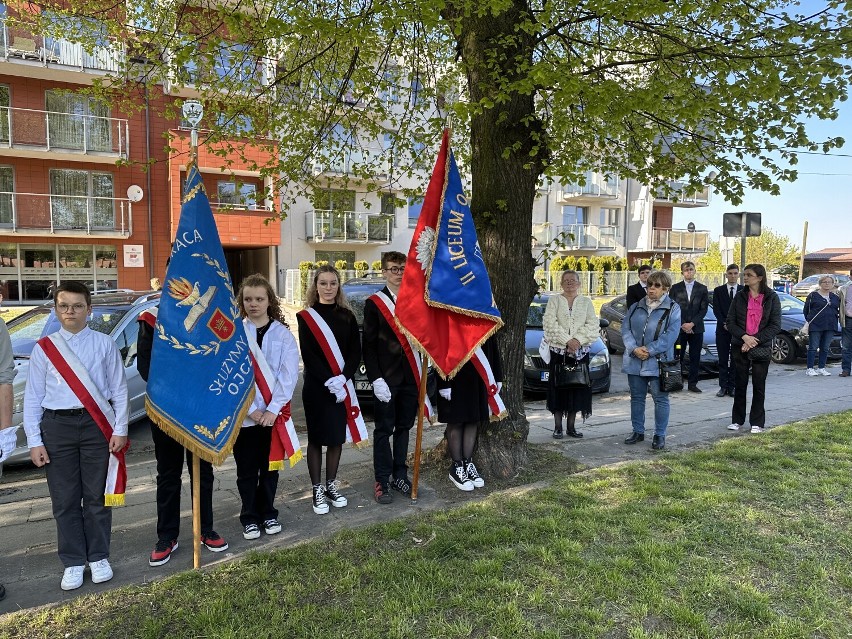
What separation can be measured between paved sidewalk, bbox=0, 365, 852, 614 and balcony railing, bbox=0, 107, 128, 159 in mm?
17810

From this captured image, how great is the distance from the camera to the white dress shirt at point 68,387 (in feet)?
11.0

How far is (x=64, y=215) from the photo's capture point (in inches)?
829

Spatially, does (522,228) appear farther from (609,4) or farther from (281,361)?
(281,361)

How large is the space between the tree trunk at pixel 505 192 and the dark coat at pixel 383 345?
1.16 m

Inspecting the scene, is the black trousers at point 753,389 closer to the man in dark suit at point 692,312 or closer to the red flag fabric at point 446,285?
the man in dark suit at point 692,312

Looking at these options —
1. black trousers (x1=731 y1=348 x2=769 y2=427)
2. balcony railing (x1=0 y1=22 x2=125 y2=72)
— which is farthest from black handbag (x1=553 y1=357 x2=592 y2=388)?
balcony railing (x1=0 y1=22 x2=125 y2=72)

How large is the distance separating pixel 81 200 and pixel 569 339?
2138 centimetres

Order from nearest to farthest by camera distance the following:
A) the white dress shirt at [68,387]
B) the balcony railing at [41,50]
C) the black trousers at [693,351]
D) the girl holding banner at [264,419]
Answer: the white dress shirt at [68,387], the girl holding banner at [264,419], the black trousers at [693,351], the balcony railing at [41,50]

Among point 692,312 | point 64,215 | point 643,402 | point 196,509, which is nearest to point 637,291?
point 692,312

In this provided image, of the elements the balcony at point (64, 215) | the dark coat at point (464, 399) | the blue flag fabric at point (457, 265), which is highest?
the balcony at point (64, 215)

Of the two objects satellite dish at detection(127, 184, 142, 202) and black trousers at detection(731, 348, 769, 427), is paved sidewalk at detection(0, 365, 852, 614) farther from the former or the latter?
satellite dish at detection(127, 184, 142, 202)

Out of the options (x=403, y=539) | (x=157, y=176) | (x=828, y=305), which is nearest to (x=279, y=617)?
(x=403, y=539)

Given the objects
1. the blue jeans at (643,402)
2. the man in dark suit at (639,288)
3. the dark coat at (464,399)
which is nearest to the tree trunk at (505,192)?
the dark coat at (464,399)

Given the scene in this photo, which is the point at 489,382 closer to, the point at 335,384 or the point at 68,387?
the point at 335,384
